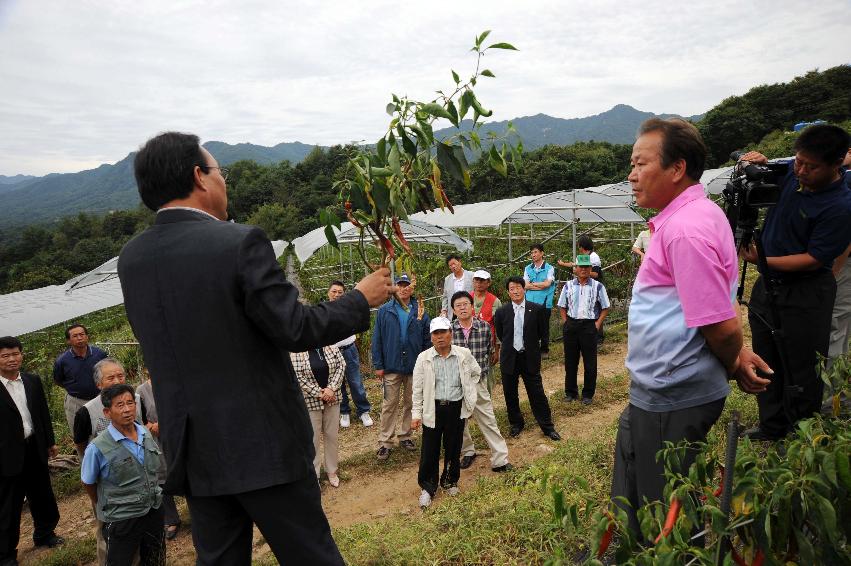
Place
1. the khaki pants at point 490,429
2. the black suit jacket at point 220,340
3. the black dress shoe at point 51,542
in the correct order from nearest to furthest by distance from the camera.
Answer: 1. the black suit jacket at point 220,340
2. the black dress shoe at point 51,542
3. the khaki pants at point 490,429

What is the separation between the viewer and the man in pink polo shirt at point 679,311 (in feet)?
5.64

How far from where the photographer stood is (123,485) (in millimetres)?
3727

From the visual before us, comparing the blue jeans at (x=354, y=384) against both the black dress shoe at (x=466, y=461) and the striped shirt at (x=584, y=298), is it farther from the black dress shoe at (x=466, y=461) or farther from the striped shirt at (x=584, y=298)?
the striped shirt at (x=584, y=298)

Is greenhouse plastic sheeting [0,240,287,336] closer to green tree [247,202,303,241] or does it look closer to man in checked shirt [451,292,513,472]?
man in checked shirt [451,292,513,472]

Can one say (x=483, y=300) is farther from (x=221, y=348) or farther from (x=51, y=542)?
(x=221, y=348)

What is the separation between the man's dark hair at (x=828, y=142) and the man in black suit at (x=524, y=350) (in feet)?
11.8

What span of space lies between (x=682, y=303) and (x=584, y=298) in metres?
5.55

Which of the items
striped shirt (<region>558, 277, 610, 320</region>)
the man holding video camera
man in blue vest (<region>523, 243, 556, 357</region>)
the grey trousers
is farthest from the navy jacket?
the grey trousers

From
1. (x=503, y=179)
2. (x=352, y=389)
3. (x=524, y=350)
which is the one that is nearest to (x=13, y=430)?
(x=352, y=389)

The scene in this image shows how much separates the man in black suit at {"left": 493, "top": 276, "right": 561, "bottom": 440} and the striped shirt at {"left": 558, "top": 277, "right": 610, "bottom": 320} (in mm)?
1090

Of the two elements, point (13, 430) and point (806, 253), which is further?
point (13, 430)

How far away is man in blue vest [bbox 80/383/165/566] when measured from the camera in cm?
369

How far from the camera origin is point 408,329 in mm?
6520

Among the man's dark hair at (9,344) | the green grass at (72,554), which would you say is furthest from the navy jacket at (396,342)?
the man's dark hair at (9,344)
